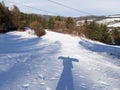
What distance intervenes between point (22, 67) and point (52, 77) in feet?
6.67

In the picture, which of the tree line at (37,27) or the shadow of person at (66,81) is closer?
the shadow of person at (66,81)

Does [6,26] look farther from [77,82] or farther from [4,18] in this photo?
[77,82]

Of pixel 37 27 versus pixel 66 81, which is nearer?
pixel 66 81

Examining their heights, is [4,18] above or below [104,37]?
above

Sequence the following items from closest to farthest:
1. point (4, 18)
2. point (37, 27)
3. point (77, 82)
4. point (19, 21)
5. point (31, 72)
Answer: point (77, 82)
point (31, 72)
point (37, 27)
point (4, 18)
point (19, 21)

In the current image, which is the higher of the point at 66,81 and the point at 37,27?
the point at 37,27

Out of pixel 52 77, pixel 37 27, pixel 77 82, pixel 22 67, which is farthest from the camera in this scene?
pixel 37 27

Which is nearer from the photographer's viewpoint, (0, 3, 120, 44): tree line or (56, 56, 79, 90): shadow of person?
(56, 56, 79, 90): shadow of person

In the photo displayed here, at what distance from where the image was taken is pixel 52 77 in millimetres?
9398

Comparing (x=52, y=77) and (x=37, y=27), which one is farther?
(x=37, y=27)

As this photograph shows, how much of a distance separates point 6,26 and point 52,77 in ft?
→ 135

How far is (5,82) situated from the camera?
8273mm

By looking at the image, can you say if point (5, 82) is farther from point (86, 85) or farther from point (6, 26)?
point (6, 26)

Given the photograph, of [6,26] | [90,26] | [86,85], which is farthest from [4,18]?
[86,85]
